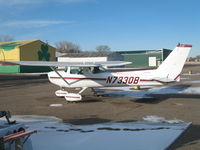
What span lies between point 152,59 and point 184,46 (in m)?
78.2

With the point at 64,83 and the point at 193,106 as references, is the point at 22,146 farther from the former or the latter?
the point at 64,83

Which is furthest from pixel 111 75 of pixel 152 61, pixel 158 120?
pixel 152 61

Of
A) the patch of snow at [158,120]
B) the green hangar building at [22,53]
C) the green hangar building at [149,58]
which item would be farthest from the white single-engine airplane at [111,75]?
the green hangar building at [149,58]

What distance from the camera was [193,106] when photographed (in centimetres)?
1057

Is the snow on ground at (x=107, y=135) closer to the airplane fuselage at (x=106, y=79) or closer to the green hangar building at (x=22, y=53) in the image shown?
the airplane fuselage at (x=106, y=79)

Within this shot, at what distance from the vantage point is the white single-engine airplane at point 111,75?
11.5 metres

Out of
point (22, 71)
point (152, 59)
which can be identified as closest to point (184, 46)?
point (22, 71)

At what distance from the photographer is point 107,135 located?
6.18 metres

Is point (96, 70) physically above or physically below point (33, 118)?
above

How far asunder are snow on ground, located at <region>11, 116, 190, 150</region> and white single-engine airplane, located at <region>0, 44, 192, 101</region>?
410 cm

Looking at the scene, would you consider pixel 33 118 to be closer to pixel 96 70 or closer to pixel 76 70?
pixel 76 70

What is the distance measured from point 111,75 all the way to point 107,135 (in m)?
6.61

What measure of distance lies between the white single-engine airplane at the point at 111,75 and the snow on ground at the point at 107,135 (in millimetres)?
4098

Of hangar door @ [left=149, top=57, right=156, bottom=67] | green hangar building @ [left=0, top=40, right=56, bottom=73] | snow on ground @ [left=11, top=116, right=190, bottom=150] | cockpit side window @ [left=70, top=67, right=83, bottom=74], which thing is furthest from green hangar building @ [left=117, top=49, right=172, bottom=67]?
snow on ground @ [left=11, top=116, right=190, bottom=150]
